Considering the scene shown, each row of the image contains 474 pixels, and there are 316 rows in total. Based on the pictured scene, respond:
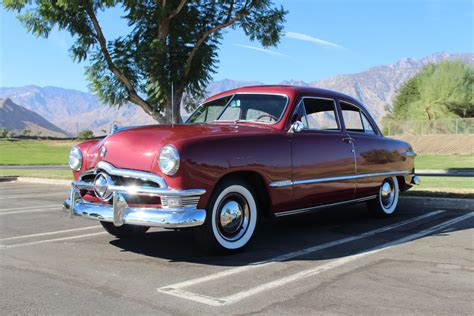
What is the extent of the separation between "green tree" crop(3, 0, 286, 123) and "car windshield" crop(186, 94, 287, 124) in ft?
25.9

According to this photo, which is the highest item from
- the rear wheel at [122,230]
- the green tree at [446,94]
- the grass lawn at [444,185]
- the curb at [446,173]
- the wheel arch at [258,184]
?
the green tree at [446,94]

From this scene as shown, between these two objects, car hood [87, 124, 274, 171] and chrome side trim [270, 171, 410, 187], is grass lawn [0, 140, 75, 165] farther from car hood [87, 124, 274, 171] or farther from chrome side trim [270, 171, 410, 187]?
car hood [87, 124, 274, 171]

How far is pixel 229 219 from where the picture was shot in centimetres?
486

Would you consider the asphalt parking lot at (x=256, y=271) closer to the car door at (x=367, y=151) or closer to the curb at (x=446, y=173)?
the car door at (x=367, y=151)

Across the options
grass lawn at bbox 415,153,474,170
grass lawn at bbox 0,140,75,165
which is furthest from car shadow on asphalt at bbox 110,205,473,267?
grass lawn at bbox 0,140,75,165

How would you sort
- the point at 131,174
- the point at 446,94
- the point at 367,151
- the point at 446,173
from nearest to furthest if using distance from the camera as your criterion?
the point at 131,174 < the point at 367,151 < the point at 446,173 < the point at 446,94

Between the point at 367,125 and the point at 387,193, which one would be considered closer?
the point at 367,125

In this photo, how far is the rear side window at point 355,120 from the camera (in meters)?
6.66

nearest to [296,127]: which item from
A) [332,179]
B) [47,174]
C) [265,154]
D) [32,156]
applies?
[265,154]

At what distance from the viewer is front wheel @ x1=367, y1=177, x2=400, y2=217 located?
7.14 meters

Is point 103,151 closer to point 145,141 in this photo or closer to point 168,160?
point 145,141

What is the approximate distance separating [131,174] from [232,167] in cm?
96

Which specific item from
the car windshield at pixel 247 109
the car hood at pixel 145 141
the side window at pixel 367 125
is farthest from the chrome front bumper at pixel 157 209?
the side window at pixel 367 125

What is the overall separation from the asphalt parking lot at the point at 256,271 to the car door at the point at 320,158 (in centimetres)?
53
